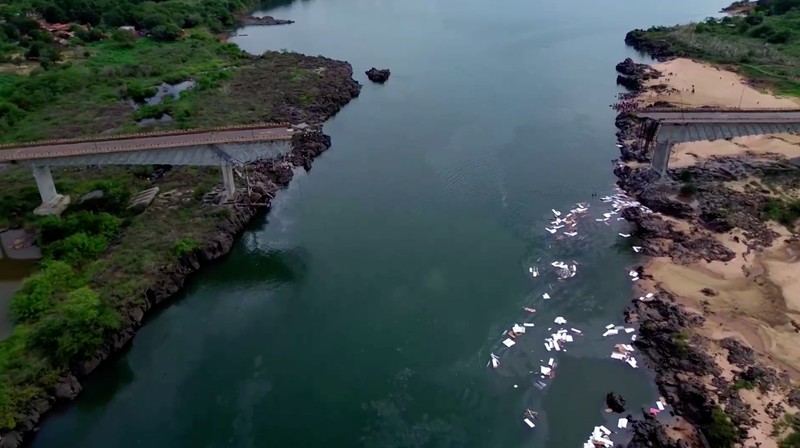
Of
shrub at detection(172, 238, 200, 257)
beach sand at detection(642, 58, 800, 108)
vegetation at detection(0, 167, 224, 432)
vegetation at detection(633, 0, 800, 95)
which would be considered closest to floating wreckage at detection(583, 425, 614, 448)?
vegetation at detection(0, 167, 224, 432)

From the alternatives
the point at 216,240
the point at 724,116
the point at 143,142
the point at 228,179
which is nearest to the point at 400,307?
the point at 216,240

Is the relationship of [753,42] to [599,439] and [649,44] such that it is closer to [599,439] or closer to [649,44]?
[649,44]

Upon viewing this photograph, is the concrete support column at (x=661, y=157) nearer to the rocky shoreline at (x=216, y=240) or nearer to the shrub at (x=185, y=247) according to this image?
the rocky shoreline at (x=216, y=240)

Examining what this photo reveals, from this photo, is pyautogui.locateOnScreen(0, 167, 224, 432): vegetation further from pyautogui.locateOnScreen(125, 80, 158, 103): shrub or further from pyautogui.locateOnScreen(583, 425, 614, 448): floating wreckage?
pyautogui.locateOnScreen(583, 425, 614, 448): floating wreckage

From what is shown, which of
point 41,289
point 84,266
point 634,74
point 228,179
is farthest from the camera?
point 634,74

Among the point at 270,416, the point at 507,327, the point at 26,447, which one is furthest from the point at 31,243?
the point at 507,327

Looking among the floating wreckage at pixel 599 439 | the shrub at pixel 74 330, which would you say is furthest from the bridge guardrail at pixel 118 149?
the floating wreckage at pixel 599 439
